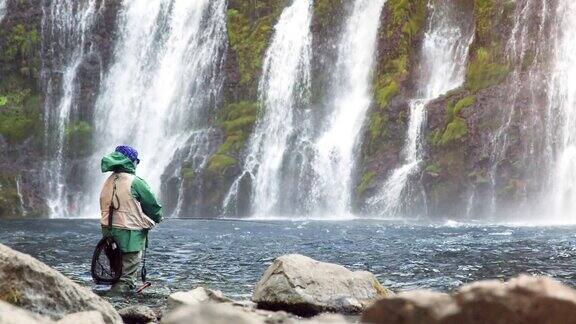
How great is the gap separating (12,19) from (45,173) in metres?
12.1

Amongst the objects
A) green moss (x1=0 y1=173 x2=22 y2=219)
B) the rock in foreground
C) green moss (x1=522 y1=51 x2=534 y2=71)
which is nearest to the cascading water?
green moss (x1=522 y1=51 x2=534 y2=71)

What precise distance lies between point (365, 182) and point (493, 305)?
3271 centimetres

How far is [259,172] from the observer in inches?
1582

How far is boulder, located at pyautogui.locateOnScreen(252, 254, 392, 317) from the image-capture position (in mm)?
8891

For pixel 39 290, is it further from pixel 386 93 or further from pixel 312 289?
pixel 386 93

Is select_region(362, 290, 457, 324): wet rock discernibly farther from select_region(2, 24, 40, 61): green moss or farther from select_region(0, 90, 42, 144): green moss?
select_region(2, 24, 40, 61): green moss

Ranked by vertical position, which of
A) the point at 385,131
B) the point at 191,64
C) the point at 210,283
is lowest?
the point at 210,283

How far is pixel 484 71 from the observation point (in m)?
37.1

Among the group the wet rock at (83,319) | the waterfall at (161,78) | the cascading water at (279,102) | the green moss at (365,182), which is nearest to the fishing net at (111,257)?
the wet rock at (83,319)

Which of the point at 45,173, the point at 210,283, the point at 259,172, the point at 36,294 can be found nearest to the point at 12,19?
the point at 45,173

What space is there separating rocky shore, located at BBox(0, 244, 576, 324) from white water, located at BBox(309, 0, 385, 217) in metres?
28.3

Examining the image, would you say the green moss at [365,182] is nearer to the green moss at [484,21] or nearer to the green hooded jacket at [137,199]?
the green moss at [484,21]

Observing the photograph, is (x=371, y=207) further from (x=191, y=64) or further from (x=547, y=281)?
(x=547, y=281)

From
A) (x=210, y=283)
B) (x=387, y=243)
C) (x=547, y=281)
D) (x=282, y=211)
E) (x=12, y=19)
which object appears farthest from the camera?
(x=12, y=19)
